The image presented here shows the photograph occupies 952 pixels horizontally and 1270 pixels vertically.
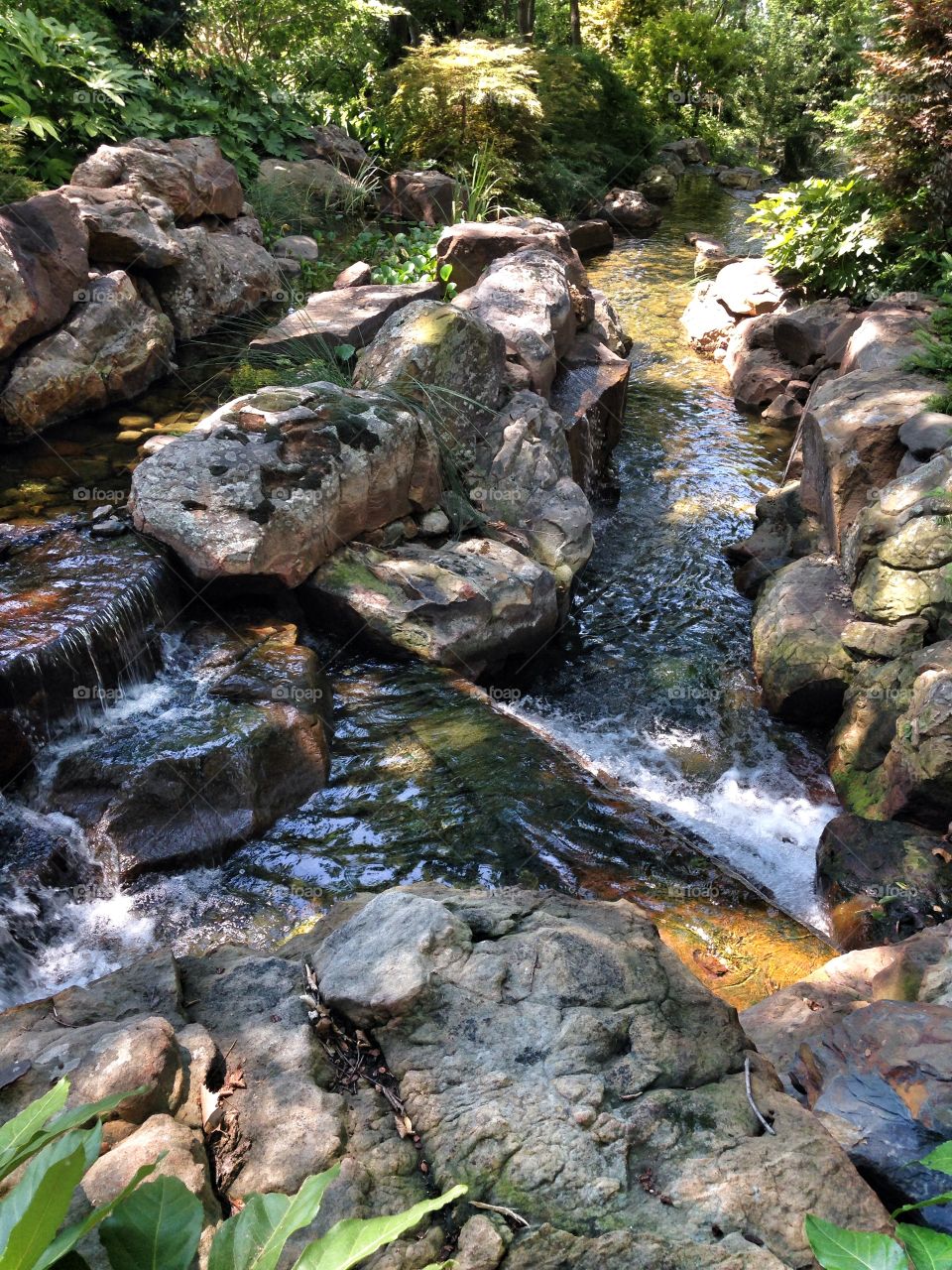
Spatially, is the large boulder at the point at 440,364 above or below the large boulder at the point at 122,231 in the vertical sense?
below

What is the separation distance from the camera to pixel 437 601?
5582 millimetres

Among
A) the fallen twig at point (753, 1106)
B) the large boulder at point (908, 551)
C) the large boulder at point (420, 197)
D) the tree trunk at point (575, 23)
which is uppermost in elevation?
the tree trunk at point (575, 23)

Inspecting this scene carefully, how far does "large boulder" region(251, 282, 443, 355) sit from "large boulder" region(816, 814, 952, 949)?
5.12 metres

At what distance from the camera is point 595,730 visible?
560 cm

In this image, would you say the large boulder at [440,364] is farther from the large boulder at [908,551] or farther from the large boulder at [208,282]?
the large boulder at [908,551]

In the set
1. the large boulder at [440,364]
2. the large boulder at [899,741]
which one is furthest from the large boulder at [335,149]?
the large boulder at [899,741]

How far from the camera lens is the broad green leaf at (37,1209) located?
2.97 feet

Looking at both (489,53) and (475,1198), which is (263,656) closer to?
(475,1198)

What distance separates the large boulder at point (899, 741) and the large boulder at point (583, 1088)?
87.6 inches

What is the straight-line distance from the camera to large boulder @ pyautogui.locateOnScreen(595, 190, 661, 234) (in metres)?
17.0

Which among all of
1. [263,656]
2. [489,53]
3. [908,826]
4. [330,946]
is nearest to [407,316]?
Answer: [263,656]

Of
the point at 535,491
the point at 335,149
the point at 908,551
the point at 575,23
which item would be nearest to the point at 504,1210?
the point at 908,551

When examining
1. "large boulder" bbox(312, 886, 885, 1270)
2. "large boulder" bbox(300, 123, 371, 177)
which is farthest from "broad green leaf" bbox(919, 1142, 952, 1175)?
"large boulder" bbox(300, 123, 371, 177)

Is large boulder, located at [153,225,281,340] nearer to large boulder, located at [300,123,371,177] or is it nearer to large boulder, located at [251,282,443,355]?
large boulder, located at [251,282,443,355]
